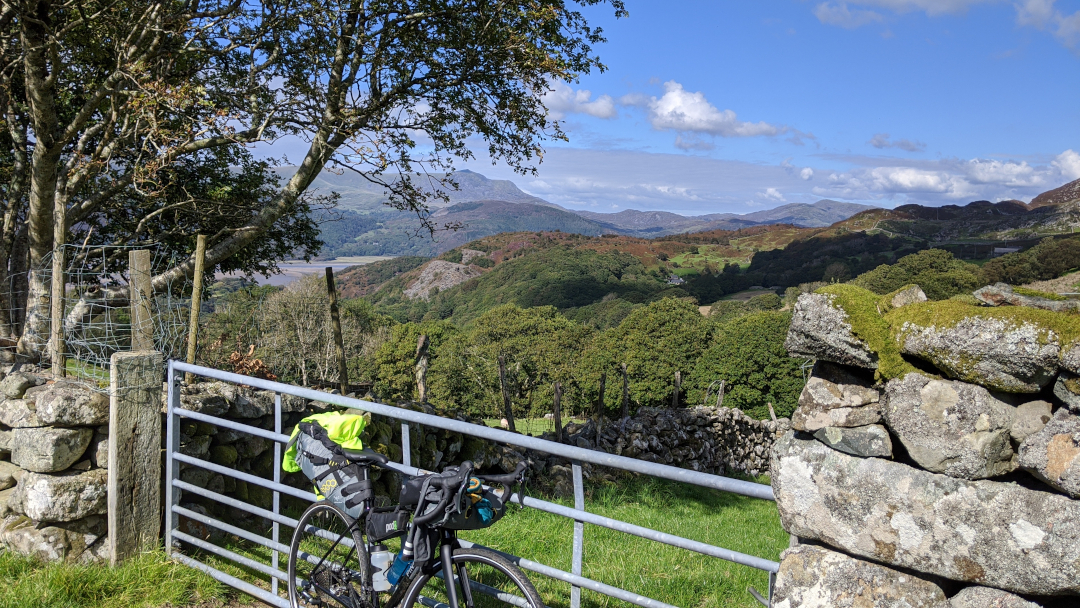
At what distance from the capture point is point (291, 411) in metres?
5.75

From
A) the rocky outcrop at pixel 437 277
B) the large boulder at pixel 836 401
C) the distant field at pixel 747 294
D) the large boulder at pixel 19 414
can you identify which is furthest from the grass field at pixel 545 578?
the rocky outcrop at pixel 437 277

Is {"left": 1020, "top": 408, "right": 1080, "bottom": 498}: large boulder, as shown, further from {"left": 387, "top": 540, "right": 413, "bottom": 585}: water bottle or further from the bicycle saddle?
the bicycle saddle

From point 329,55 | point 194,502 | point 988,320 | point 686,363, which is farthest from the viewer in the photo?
point 686,363

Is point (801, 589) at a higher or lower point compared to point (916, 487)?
lower

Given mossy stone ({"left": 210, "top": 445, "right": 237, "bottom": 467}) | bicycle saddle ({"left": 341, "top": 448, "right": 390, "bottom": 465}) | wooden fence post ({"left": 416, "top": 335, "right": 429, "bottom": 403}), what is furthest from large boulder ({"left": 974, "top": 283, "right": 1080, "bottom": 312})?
wooden fence post ({"left": 416, "top": 335, "right": 429, "bottom": 403})

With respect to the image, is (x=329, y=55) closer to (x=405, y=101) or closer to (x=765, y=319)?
(x=405, y=101)

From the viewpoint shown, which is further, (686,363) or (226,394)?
(686,363)

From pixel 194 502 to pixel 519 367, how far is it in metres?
41.8

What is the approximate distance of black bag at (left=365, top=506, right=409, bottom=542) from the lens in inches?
100

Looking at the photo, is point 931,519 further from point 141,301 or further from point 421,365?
point 421,365

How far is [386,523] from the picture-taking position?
2.67 meters

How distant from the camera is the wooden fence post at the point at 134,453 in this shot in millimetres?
3816

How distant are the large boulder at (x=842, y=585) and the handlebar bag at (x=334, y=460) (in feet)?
5.65

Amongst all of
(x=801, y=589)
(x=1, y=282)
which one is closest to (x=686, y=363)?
(x=1, y=282)
